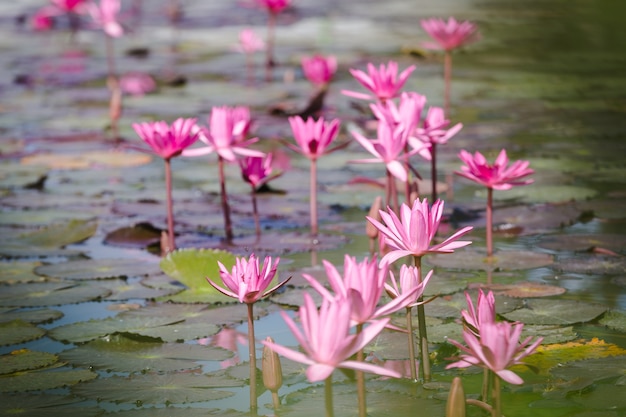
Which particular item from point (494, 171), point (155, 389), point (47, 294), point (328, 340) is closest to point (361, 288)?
point (328, 340)

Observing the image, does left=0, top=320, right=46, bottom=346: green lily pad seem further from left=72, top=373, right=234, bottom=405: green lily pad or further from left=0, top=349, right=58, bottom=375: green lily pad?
left=72, top=373, right=234, bottom=405: green lily pad

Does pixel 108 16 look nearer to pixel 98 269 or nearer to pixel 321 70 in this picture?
pixel 321 70

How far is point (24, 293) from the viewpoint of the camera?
6.76ft

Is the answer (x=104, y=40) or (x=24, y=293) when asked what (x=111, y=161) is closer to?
(x=24, y=293)

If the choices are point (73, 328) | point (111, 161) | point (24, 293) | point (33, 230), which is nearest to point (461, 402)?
point (73, 328)

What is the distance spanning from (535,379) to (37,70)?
4746 millimetres

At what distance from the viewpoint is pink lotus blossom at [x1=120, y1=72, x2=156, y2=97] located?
16.0 ft

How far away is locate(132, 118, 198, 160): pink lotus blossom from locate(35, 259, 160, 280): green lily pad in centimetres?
28

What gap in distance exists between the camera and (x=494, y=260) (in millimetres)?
2162

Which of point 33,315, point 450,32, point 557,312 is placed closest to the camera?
point 557,312

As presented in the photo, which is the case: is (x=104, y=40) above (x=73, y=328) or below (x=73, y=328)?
above

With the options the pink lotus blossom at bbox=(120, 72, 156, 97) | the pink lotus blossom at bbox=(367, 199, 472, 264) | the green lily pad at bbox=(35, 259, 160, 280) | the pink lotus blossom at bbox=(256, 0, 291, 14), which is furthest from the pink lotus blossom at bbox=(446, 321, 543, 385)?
the pink lotus blossom at bbox=(256, 0, 291, 14)

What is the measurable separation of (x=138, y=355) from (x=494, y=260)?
32.8 inches

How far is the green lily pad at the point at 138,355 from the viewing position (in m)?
1.63
